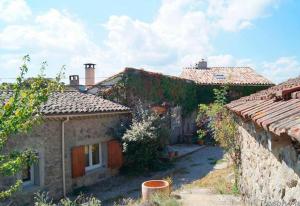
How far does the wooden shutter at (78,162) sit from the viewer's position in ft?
42.8

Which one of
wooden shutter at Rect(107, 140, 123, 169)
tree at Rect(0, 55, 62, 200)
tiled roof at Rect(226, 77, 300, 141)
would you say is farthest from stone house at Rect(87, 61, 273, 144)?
tiled roof at Rect(226, 77, 300, 141)

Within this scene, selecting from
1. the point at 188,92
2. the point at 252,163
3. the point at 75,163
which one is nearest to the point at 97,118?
the point at 75,163

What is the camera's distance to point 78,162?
43.3ft

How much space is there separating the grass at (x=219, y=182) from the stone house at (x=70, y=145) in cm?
404

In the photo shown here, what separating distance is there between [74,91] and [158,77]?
5.13 meters

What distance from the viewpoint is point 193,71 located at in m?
28.5

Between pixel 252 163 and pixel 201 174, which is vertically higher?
pixel 252 163

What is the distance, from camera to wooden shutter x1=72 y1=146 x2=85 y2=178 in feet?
42.8

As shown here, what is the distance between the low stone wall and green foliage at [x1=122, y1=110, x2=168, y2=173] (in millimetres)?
7942

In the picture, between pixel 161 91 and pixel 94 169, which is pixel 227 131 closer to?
pixel 94 169

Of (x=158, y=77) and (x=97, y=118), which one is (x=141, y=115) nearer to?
(x=97, y=118)

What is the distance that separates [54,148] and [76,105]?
87.1 inches

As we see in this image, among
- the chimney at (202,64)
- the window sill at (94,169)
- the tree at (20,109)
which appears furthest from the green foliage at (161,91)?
the tree at (20,109)

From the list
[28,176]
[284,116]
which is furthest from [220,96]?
[284,116]
